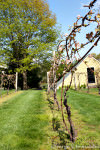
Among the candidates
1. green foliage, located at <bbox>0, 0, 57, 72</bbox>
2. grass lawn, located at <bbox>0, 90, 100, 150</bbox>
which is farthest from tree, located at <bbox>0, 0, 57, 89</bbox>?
grass lawn, located at <bbox>0, 90, 100, 150</bbox>

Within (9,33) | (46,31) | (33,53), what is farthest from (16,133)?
(46,31)

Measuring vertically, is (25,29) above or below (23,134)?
above

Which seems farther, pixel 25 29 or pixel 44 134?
pixel 25 29

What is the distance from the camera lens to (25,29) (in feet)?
64.1

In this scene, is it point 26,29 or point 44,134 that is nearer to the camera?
point 44,134

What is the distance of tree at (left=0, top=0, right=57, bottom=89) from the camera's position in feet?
64.8

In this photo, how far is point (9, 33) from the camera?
19.7m

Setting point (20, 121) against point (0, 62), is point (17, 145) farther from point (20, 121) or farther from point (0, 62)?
point (0, 62)

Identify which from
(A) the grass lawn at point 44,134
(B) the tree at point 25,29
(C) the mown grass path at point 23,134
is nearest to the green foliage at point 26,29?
(B) the tree at point 25,29

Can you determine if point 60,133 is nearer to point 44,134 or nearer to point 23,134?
point 44,134

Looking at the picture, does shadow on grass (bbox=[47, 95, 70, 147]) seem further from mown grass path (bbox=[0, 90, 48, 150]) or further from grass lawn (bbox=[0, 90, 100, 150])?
mown grass path (bbox=[0, 90, 48, 150])

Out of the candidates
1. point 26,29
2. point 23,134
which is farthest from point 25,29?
point 23,134

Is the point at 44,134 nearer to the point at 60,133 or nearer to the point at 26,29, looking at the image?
the point at 60,133

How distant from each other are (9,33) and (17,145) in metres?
19.1
